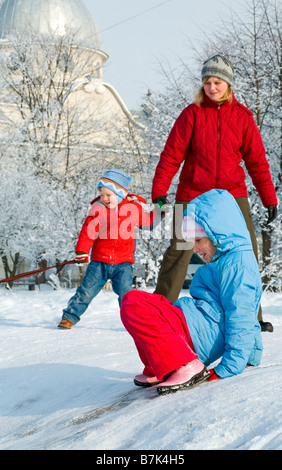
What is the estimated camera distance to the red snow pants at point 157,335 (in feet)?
7.38

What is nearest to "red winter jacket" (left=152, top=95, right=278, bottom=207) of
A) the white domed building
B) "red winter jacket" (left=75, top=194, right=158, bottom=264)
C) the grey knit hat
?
the grey knit hat

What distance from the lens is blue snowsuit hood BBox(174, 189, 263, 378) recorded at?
2.26 m

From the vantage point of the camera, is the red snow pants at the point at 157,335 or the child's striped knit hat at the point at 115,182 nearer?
the red snow pants at the point at 157,335

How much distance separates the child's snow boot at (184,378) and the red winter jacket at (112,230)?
274cm

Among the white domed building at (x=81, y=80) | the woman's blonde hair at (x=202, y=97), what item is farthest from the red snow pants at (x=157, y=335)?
the white domed building at (x=81, y=80)

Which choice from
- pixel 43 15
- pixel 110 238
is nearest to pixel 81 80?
pixel 43 15

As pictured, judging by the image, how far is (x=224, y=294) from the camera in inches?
89.7

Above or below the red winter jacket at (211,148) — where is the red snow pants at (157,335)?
below

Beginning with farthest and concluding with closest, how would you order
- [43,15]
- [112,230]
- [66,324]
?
[43,15], [66,324], [112,230]

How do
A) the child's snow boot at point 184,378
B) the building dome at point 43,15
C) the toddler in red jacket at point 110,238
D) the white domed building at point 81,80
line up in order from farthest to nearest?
1. the building dome at point 43,15
2. the white domed building at point 81,80
3. the toddler in red jacket at point 110,238
4. the child's snow boot at point 184,378

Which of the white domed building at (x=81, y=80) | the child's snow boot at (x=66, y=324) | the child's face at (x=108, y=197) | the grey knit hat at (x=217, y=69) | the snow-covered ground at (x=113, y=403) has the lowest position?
the child's snow boot at (x=66, y=324)

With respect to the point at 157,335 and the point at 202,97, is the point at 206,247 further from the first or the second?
the point at 202,97

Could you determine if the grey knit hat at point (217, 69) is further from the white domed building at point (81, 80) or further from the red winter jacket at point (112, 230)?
the white domed building at point (81, 80)

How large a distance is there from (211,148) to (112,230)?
4.85 ft
